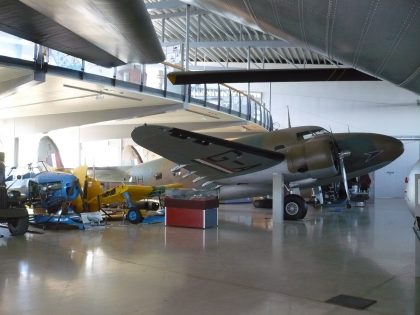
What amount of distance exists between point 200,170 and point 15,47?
5755 millimetres

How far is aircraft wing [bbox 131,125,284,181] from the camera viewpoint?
10.2 metres

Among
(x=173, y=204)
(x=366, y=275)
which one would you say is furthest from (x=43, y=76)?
(x=366, y=275)

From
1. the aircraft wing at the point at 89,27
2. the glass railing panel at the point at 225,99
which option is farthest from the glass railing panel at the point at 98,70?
the aircraft wing at the point at 89,27

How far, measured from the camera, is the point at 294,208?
12570 millimetres

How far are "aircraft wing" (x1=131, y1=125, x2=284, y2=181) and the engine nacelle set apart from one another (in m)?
0.39

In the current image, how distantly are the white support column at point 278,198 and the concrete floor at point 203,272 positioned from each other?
2.37 m

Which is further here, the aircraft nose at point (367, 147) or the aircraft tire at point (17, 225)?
the aircraft nose at point (367, 147)

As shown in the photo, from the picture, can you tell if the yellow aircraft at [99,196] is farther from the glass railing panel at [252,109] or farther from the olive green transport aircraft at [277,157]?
the glass railing panel at [252,109]

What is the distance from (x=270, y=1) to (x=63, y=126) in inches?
665

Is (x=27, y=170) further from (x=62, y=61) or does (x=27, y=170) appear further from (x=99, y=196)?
(x=62, y=61)

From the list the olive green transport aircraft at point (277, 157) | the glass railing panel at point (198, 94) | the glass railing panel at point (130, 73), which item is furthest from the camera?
the glass railing panel at point (198, 94)

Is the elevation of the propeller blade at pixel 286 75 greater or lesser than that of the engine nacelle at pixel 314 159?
greater

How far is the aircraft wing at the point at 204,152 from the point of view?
10.2 meters

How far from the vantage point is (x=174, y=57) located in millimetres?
18297
